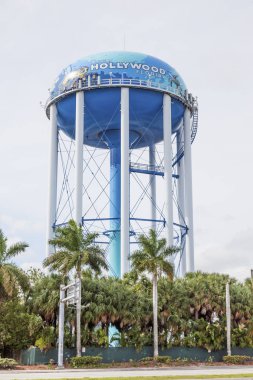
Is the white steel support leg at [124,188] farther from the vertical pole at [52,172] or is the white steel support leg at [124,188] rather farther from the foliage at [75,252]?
the vertical pole at [52,172]

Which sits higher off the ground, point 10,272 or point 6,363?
point 10,272

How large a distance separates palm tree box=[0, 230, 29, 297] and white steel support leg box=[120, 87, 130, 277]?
11668 mm

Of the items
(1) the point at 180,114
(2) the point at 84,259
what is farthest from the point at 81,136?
(2) the point at 84,259

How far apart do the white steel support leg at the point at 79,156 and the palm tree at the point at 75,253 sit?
8069 millimetres

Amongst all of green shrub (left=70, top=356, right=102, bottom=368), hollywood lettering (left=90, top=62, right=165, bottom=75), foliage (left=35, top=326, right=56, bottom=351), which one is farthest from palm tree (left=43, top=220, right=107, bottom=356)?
hollywood lettering (left=90, top=62, right=165, bottom=75)

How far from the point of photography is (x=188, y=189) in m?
64.2

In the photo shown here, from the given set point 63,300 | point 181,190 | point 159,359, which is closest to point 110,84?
point 181,190

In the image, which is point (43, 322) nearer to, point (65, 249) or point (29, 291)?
point (29, 291)

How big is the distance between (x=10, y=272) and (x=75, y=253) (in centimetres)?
549

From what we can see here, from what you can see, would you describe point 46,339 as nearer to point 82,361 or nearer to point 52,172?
point 82,361

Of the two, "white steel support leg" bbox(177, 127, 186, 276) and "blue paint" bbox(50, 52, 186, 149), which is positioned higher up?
"blue paint" bbox(50, 52, 186, 149)

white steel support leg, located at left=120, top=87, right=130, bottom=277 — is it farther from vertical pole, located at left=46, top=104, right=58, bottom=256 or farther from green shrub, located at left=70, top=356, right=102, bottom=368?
green shrub, located at left=70, top=356, right=102, bottom=368

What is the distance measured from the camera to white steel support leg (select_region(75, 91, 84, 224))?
57531mm

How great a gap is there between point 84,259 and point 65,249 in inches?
95.7
